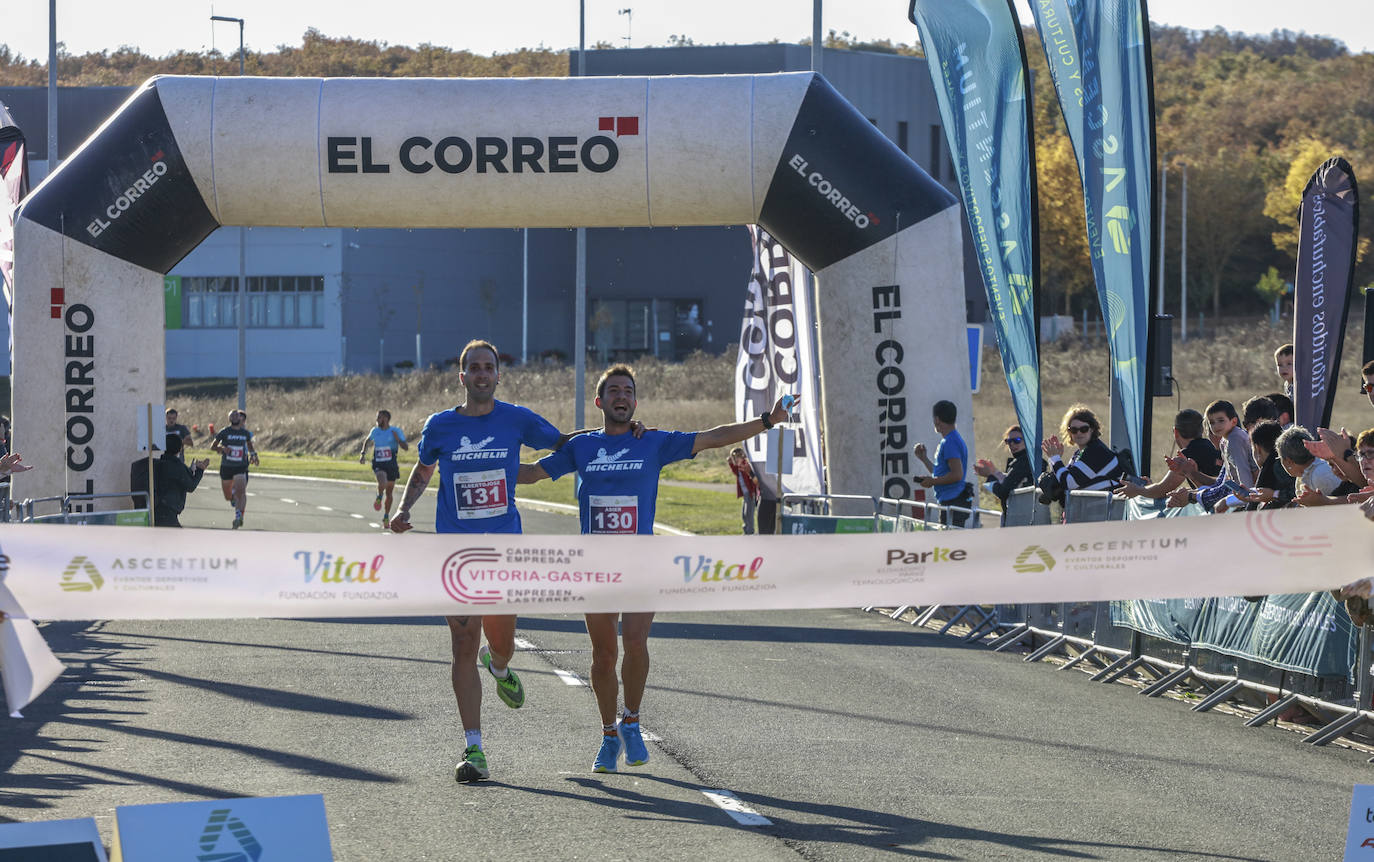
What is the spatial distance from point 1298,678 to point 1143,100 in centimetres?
581

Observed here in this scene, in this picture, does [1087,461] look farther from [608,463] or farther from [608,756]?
[608,756]

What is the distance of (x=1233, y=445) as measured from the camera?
37.2 ft

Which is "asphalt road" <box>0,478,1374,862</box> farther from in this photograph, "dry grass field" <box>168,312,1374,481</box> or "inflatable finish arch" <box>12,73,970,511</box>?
"dry grass field" <box>168,312,1374,481</box>

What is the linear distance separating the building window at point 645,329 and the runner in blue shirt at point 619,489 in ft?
229

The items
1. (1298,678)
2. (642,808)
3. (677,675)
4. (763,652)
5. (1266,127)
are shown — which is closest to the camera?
(642,808)

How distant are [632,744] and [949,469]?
7.79 meters

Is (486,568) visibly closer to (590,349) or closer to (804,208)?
(804,208)

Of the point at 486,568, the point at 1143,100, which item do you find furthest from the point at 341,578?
the point at 1143,100

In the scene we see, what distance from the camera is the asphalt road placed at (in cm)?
669

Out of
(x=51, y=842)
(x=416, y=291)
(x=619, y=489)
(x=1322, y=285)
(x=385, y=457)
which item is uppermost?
(x=416, y=291)

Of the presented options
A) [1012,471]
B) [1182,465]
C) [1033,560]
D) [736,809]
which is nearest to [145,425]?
[1012,471]

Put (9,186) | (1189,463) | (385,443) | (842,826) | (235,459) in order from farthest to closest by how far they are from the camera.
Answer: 1. (385,443)
2. (235,459)
3. (9,186)
4. (1189,463)
5. (842,826)

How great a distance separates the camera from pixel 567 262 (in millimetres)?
82875

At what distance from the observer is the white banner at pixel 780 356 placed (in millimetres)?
19328
